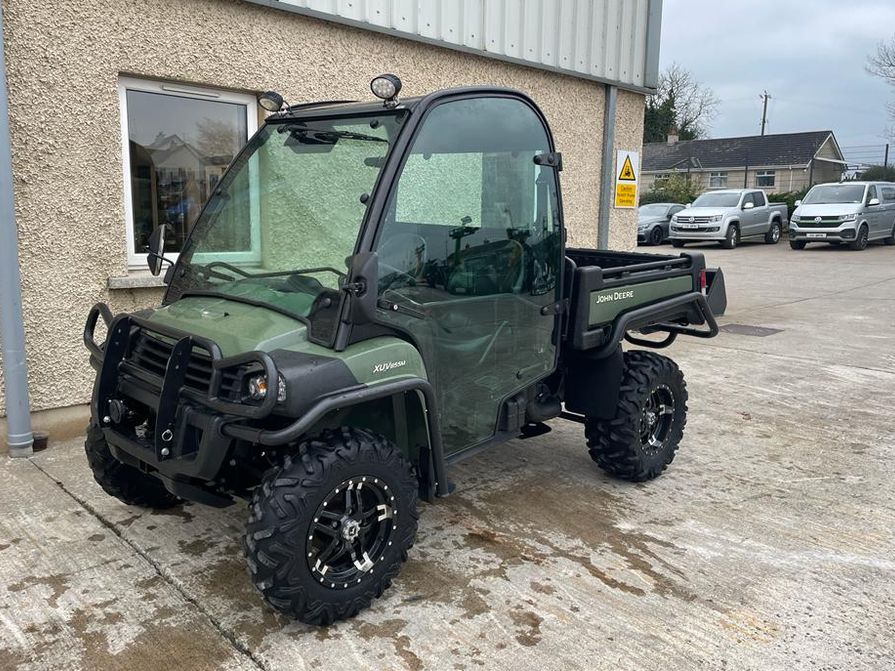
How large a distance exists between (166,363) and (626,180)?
21.8 feet

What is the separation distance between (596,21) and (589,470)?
5.20 m

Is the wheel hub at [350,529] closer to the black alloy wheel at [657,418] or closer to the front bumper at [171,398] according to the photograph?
the front bumper at [171,398]

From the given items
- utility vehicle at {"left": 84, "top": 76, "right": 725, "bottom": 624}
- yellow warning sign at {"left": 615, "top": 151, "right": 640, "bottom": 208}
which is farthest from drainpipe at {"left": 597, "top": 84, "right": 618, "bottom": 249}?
utility vehicle at {"left": 84, "top": 76, "right": 725, "bottom": 624}

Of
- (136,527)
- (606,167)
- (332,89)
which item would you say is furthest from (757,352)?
(136,527)

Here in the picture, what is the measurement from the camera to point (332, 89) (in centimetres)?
596

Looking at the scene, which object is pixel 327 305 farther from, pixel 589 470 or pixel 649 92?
pixel 649 92

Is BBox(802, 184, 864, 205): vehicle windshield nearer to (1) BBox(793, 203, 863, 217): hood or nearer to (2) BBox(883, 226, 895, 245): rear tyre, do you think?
(1) BBox(793, 203, 863, 217): hood

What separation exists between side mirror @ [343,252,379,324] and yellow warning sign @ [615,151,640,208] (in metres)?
6.22

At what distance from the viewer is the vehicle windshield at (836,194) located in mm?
21094

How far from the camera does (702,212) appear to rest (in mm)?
22109

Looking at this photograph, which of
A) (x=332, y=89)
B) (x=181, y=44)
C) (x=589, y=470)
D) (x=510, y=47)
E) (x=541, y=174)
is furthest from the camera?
(x=510, y=47)

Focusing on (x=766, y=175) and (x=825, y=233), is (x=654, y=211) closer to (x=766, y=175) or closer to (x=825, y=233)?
(x=825, y=233)

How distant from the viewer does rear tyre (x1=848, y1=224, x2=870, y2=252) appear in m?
20.6

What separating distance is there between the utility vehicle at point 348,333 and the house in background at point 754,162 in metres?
41.7
